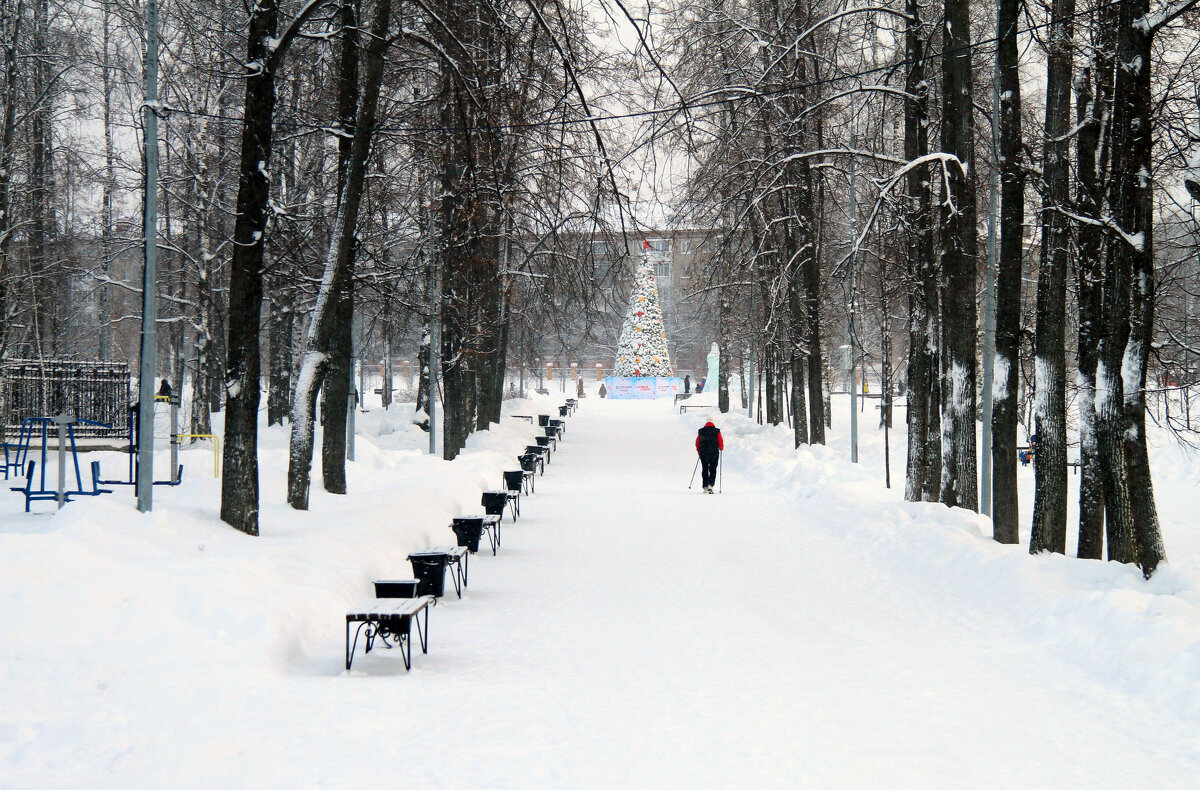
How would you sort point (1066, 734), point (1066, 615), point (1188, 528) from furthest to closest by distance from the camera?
1. point (1188, 528)
2. point (1066, 615)
3. point (1066, 734)

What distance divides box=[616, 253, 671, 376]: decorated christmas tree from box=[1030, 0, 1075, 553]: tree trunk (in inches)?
2495

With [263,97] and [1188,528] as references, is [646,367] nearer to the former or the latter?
[1188,528]

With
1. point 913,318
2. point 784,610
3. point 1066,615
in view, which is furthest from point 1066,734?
point 913,318

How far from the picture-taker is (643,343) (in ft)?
260

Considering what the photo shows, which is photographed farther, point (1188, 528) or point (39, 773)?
point (1188, 528)

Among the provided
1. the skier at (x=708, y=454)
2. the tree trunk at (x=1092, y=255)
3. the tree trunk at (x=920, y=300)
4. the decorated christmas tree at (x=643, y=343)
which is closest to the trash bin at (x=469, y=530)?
the tree trunk at (x=1092, y=255)

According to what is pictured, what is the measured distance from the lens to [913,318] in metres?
18.0

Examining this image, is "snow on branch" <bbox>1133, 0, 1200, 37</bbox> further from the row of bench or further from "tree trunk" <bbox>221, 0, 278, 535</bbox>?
"tree trunk" <bbox>221, 0, 278, 535</bbox>

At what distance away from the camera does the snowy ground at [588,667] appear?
5855 millimetres

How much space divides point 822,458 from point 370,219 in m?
13.0

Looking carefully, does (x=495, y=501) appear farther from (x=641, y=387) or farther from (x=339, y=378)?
(x=641, y=387)

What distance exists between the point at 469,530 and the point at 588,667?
6290 mm

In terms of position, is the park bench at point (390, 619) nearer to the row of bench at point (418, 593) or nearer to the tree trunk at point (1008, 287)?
the row of bench at point (418, 593)

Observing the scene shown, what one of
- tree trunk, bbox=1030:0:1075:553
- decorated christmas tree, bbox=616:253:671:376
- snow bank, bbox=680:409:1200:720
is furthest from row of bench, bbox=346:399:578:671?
decorated christmas tree, bbox=616:253:671:376
